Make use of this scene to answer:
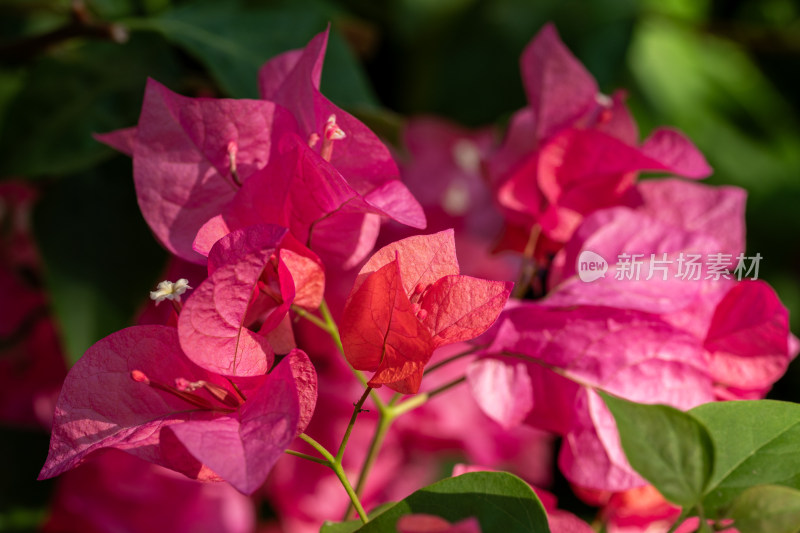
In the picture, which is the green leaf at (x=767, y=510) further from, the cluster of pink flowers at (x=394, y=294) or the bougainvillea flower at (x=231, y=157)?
the bougainvillea flower at (x=231, y=157)

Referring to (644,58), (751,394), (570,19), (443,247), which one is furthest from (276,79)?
(644,58)

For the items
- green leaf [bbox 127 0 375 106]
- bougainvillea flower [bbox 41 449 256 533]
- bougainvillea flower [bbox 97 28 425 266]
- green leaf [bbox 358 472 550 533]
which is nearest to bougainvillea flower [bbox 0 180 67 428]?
bougainvillea flower [bbox 41 449 256 533]

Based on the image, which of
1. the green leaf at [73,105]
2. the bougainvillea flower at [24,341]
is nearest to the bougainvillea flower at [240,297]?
the green leaf at [73,105]

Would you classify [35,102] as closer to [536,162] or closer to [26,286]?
[26,286]

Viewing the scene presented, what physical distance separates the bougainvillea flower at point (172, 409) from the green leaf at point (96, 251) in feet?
0.61

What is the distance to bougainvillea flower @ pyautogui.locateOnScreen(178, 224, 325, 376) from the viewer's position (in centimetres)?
26

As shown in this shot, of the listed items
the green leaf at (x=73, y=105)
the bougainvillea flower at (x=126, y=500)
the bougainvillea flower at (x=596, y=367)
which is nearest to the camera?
the bougainvillea flower at (x=596, y=367)

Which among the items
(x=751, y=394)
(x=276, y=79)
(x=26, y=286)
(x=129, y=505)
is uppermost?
(x=276, y=79)

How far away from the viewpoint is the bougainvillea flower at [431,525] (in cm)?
26

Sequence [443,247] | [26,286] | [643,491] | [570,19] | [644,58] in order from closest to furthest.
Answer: [443,247] → [643,491] → [26,286] → [570,19] → [644,58]

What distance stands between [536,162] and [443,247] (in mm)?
167

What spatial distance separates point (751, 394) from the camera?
365 millimetres

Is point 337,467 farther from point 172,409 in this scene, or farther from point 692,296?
point 692,296
